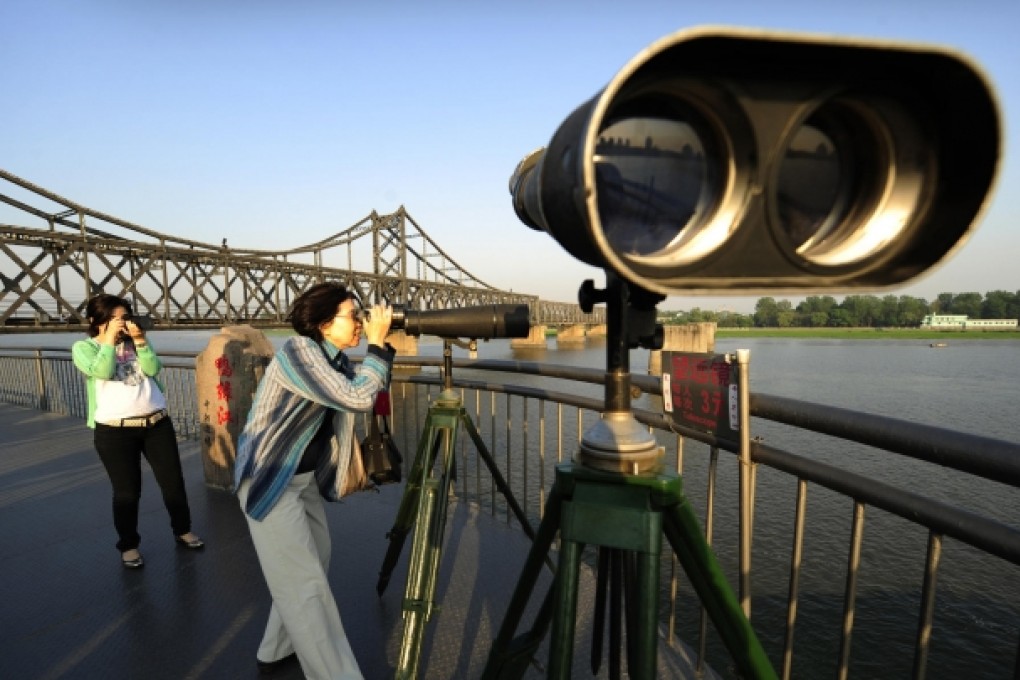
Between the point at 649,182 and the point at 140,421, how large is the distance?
3.28m

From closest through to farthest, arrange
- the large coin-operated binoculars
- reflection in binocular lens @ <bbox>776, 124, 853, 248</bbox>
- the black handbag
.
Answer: the large coin-operated binoculars → reflection in binocular lens @ <bbox>776, 124, 853, 248</bbox> → the black handbag

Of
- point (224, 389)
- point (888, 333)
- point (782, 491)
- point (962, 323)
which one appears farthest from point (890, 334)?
point (224, 389)

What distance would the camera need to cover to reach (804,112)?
770 mm

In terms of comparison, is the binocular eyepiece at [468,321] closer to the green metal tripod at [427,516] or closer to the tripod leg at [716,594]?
the green metal tripod at [427,516]

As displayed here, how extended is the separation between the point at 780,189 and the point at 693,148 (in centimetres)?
17

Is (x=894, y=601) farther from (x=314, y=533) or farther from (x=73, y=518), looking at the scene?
(x=73, y=518)

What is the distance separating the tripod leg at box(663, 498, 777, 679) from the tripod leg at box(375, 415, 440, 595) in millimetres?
1194

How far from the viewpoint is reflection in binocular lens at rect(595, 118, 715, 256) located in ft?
2.65

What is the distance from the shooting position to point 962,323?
3602 inches

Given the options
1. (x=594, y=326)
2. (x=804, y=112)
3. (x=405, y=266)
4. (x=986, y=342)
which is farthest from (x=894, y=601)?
(x=986, y=342)

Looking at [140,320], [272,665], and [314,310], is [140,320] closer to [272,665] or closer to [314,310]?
[314,310]

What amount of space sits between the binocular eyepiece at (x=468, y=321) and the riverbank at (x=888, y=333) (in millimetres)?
84078

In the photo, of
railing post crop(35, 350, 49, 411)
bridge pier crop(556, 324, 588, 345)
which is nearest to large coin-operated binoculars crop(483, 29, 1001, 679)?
railing post crop(35, 350, 49, 411)

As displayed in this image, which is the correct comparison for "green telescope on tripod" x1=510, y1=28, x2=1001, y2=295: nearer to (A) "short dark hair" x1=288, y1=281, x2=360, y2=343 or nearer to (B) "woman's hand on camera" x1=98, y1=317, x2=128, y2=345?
(A) "short dark hair" x1=288, y1=281, x2=360, y2=343
